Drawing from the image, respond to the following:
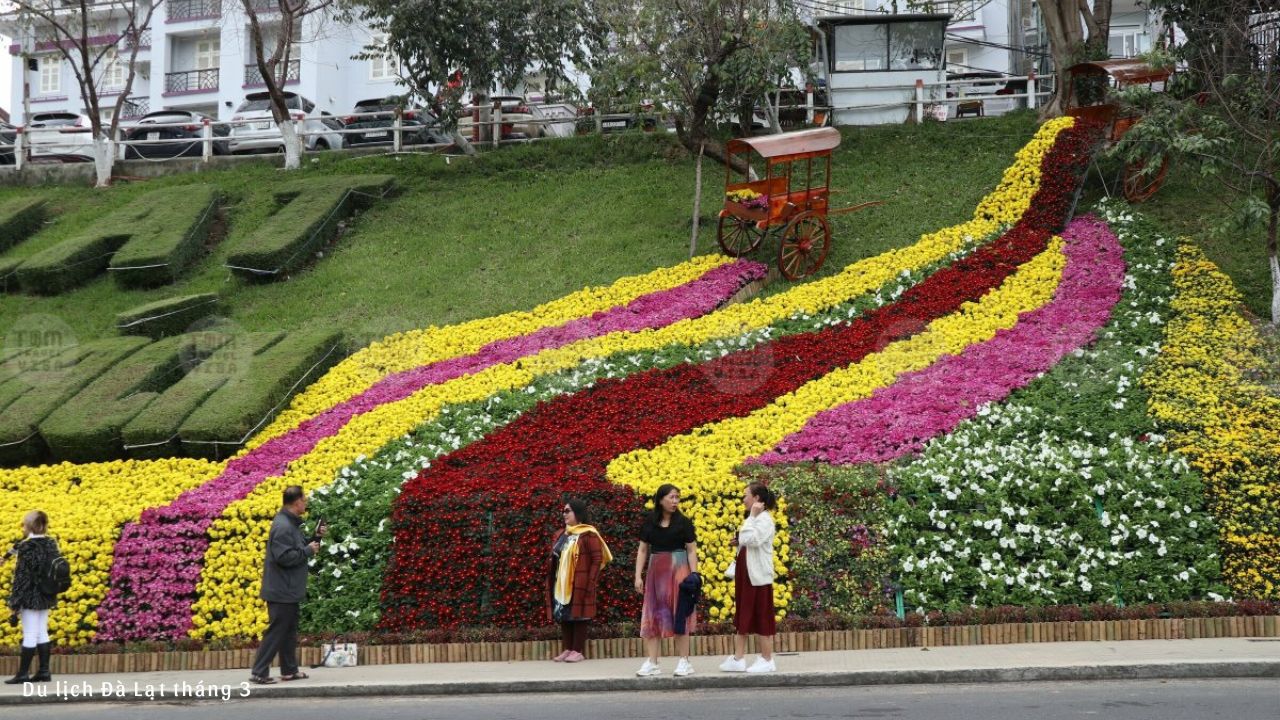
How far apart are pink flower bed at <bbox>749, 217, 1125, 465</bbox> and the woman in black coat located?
6.70 meters

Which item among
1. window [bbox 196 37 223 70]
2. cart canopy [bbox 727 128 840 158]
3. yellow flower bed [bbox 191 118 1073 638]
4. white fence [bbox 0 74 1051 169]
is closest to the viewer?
yellow flower bed [bbox 191 118 1073 638]

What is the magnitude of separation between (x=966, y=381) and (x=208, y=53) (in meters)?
39.7

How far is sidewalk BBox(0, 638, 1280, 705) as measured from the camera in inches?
386

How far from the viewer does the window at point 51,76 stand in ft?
174

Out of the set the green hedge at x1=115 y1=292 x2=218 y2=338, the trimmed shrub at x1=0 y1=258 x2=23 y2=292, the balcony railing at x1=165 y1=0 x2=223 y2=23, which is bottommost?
the green hedge at x1=115 y1=292 x2=218 y2=338

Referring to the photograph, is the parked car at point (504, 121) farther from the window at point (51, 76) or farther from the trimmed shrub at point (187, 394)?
the window at point (51, 76)

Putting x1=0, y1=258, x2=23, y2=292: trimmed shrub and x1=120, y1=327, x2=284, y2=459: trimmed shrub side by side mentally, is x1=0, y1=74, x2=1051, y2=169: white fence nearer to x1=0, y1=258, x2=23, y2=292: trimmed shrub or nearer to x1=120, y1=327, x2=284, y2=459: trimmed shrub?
x1=0, y1=258, x2=23, y2=292: trimmed shrub

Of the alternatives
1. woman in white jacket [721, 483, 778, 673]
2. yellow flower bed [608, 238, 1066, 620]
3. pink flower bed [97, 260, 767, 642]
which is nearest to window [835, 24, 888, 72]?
pink flower bed [97, 260, 767, 642]

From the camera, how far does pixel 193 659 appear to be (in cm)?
1236

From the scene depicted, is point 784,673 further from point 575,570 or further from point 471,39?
point 471,39

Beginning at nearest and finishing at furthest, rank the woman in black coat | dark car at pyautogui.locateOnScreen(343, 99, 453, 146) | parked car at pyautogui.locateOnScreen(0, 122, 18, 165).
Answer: the woman in black coat
dark car at pyautogui.locateOnScreen(343, 99, 453, 146)
parked car at pyautogui.locateOnScreen(0, 122, 18, 165)

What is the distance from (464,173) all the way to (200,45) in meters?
25.3

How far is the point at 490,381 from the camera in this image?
17266 millimetres

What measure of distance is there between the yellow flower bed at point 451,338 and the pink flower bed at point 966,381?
17.2 feet
